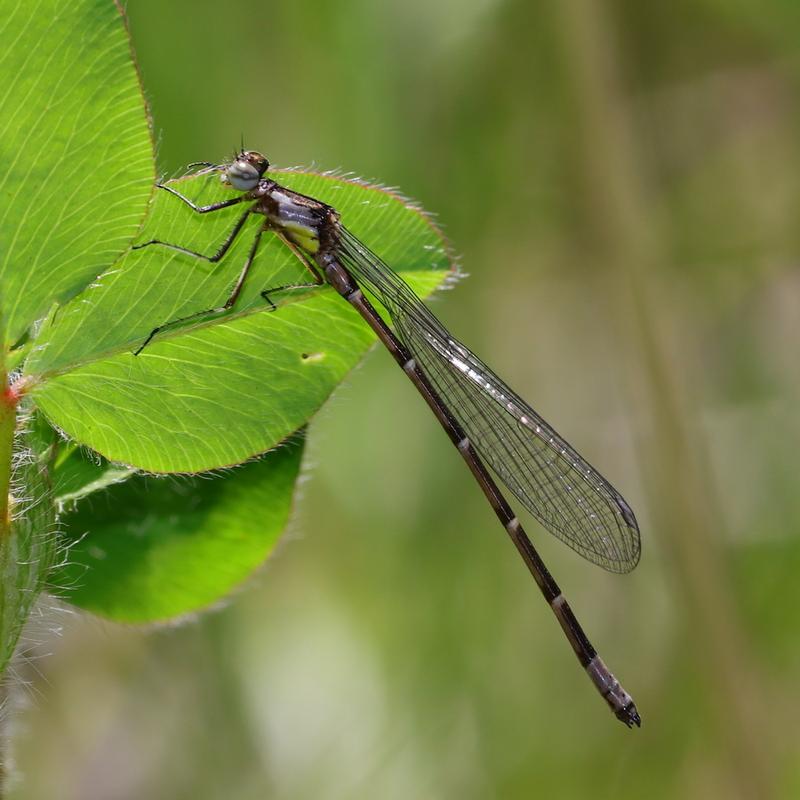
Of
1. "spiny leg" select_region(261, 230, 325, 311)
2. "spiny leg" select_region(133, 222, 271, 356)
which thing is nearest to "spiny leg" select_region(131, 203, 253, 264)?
"spiny leg" select_region(133, 222, 271, 356)

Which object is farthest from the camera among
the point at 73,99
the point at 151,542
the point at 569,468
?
the point at 569,468

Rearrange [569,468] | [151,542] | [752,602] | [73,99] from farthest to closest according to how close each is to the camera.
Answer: [752,602] < [569,468] < [151,542] < [73,99]

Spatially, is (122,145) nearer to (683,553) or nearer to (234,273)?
(234,273)

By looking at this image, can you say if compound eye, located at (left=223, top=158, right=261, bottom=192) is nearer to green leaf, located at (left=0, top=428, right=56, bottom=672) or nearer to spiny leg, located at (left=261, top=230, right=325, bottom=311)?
spiny leg, located at (left=261, top=230, right=325, bottom=311)

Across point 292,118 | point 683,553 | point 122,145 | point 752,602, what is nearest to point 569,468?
point 683,553

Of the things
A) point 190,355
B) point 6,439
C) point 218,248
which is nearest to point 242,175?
point 218,248

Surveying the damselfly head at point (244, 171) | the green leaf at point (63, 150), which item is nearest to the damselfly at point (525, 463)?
the damselfly head at point (244, 171)

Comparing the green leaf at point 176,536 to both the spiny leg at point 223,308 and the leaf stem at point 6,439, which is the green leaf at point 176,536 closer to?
the spiny leg at point 223,308
